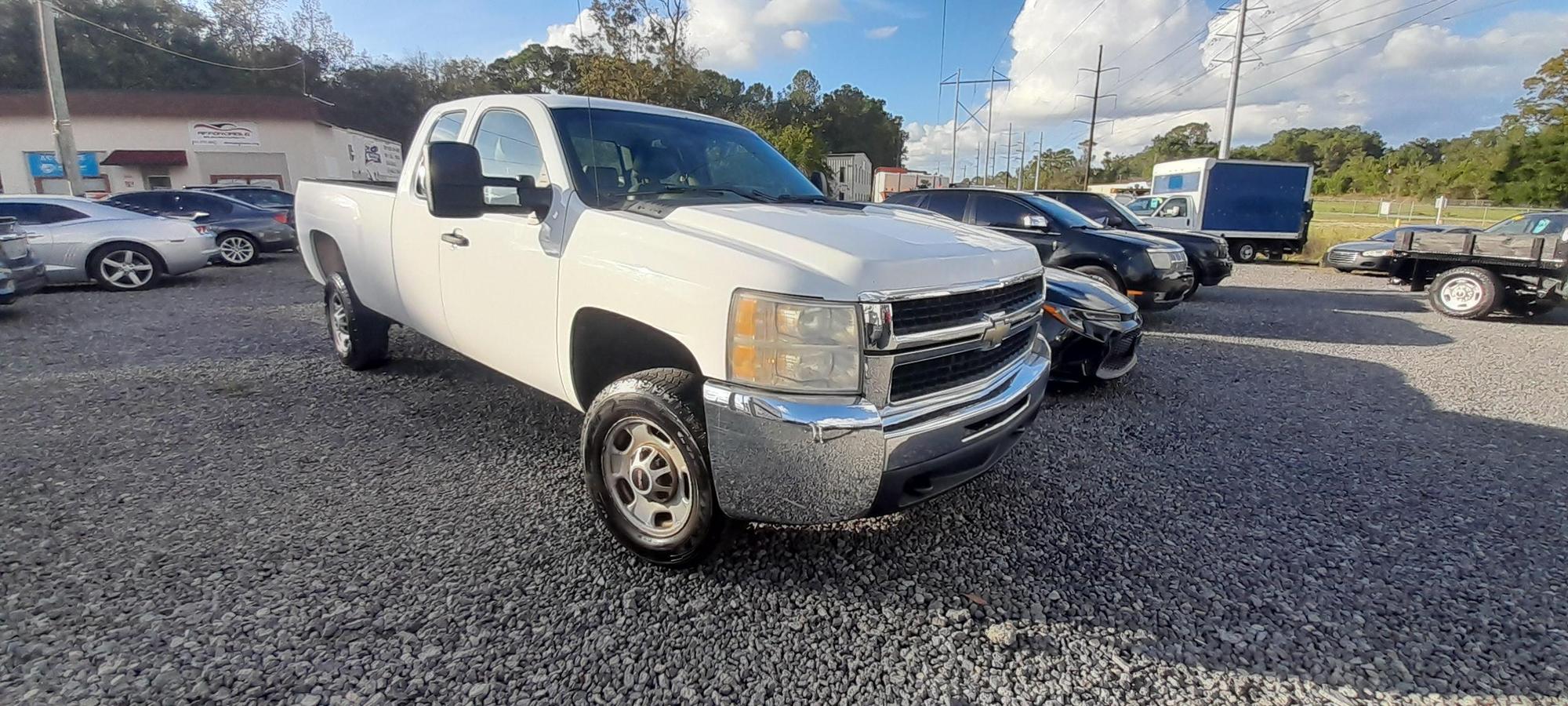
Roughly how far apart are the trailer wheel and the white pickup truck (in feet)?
33.4

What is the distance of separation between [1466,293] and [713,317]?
Answer: 12.2 meters

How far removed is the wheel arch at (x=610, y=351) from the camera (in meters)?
2.59

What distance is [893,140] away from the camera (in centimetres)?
8888

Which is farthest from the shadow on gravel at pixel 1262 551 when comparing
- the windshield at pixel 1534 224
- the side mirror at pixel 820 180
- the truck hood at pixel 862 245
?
the windshield at pixel 1534 224

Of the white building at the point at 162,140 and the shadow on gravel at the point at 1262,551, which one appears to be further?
the white building at the point at 162,140

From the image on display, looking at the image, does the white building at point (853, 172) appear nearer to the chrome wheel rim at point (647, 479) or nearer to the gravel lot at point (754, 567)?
the gravel lot at point (754, 567)

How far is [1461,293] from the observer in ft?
31.2

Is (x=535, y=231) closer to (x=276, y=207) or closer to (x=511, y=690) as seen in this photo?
(x=511, y=690)

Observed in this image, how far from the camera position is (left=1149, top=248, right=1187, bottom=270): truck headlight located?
776 centimetres

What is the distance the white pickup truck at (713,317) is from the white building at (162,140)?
33.9 metres

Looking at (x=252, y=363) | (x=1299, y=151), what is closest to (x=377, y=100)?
(x=252, y=363)

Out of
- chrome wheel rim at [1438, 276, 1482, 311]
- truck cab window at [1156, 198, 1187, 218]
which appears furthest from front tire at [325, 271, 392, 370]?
truck cab window at [1156, 198, 1187, 218]

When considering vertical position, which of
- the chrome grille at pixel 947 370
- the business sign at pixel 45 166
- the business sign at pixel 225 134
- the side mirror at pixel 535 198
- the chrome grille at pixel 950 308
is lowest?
the chrome grille at pixel 947 370

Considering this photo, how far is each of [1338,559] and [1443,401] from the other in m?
3.77
